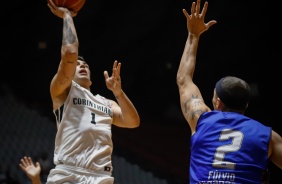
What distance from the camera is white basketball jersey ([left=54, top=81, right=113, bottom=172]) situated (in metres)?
3.08

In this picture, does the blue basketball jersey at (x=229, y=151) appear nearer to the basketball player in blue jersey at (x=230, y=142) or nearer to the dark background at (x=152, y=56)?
the basketball player in blue jersey at (x=230, y=142)

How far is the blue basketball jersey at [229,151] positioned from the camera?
2193mm

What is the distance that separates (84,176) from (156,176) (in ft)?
17.6

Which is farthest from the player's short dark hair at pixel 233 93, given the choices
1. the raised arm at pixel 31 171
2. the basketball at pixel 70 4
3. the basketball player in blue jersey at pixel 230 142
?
the raised arm at pixel 31 171

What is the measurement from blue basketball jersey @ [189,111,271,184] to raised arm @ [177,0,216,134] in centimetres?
15

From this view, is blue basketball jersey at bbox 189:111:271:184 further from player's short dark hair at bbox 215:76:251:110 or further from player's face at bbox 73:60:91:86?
player's face at bbox 73:60:91:86

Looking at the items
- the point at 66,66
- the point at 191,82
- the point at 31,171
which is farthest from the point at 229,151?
the point at 31,171

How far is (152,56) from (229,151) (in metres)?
7.24

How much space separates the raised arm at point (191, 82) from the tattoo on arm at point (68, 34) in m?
0.84

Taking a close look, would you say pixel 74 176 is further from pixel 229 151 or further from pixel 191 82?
pixel 229 151

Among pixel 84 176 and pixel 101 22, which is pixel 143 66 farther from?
pixel 84 176

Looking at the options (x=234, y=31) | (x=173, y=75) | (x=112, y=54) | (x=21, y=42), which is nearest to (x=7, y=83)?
(x=21, y=42)

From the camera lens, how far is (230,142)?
2256mm

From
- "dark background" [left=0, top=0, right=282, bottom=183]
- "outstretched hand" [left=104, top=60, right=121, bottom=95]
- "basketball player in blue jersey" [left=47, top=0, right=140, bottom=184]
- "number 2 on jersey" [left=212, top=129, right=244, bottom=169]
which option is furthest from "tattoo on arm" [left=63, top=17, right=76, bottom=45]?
"dark background" [left=0, top=0, right=282, bottom=183]
